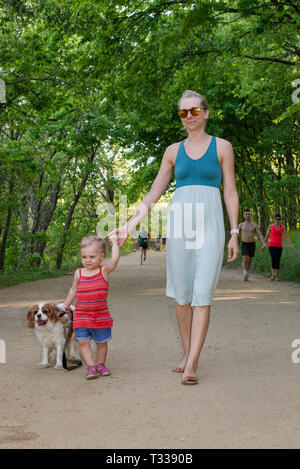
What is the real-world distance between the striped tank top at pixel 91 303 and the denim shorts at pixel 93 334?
50 mm

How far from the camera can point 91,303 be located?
5359 millimetres

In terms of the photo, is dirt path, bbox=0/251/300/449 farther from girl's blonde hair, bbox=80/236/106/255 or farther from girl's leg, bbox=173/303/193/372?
girl's blonde hair, bbox=80/236/106/255

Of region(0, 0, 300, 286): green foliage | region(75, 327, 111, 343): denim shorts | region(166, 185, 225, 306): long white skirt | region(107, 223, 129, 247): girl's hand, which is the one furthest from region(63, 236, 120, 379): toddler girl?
region(0, 0, 300, 286): green foliage

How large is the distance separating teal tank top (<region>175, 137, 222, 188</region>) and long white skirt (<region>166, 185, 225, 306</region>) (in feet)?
0.18

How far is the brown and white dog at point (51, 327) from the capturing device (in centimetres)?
580

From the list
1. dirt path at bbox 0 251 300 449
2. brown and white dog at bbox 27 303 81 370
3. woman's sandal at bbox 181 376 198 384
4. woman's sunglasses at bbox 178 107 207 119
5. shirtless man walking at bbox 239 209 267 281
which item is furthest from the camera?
shirtless man walking at bbox 239 209 267 281

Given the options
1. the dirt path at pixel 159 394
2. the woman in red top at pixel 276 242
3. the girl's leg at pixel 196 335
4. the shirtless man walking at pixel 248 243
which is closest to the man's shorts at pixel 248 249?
the shirtless man walking at pixel 248 243

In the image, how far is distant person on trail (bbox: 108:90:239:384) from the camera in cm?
512

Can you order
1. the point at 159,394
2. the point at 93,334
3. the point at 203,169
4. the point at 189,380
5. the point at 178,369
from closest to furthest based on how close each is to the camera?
the point at 159,394 < the point at 189,380 < the point at 203,169 < the point at 93,334 < the point at 178,369

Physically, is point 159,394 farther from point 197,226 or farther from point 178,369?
point 197,226

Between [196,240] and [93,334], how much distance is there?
128 centimetres

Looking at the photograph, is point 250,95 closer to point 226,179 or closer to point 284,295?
point 284,295

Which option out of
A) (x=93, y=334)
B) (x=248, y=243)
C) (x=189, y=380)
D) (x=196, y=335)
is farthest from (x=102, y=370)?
(x=248, y=243)

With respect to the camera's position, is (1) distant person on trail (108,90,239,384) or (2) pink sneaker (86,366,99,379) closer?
(1) distant person on trail (108,90,239,384)
